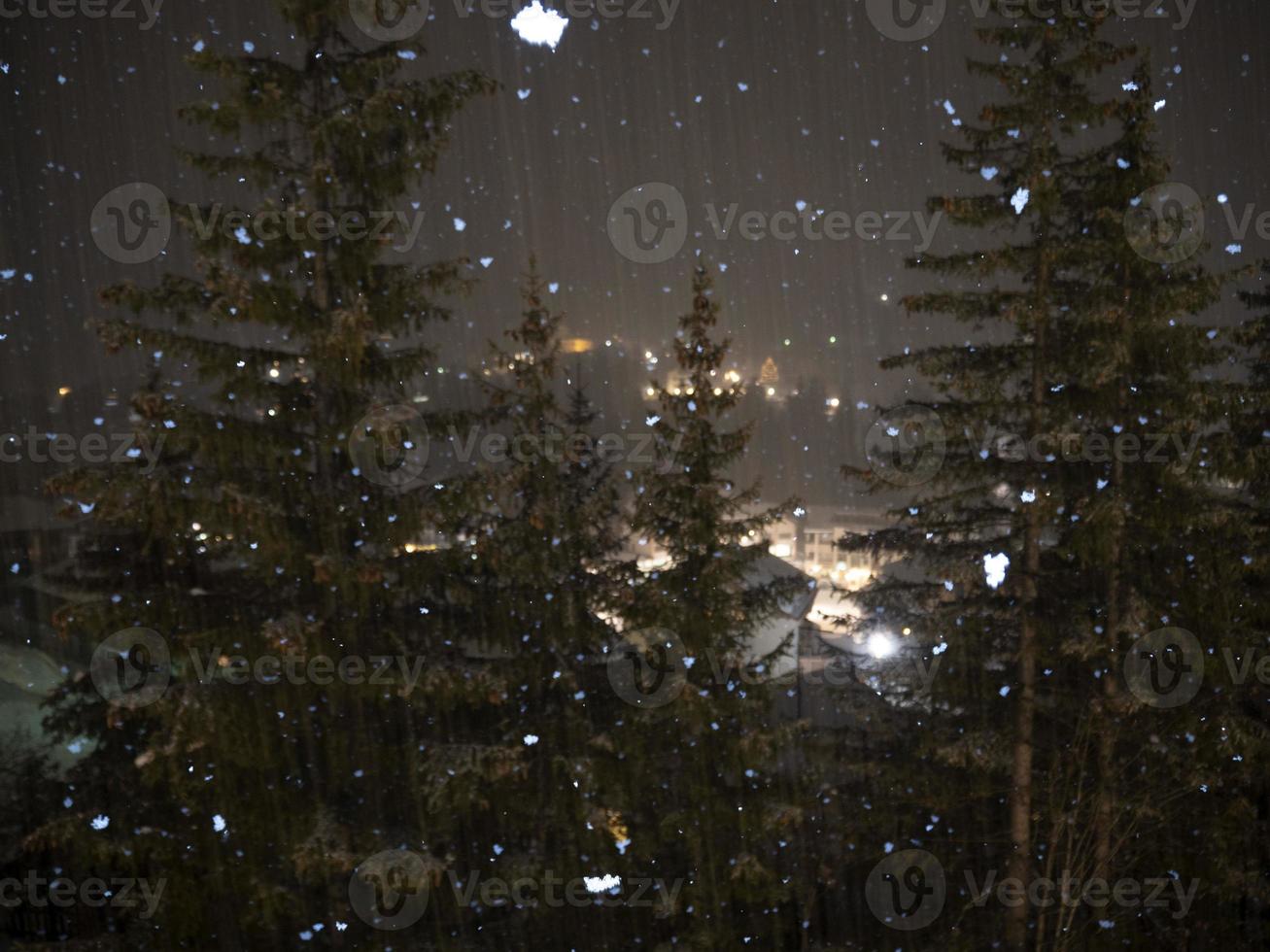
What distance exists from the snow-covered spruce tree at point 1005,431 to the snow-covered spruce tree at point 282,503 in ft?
17.6

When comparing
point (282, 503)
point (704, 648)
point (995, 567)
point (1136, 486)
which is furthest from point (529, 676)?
point (1136, 486)

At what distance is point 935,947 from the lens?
31.3 ft

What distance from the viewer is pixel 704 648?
34.2 feet

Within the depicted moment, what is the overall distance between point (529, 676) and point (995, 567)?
5.76 meters

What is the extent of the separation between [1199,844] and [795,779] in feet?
16.2

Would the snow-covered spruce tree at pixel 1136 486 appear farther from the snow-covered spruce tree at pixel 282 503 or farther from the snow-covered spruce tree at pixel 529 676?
the snow-covered spruce tree at pixel 282 503

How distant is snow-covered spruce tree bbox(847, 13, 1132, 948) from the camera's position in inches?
322

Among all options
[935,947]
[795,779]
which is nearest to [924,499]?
[795,779]

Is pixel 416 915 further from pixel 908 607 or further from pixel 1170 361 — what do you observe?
pixel 1170 361

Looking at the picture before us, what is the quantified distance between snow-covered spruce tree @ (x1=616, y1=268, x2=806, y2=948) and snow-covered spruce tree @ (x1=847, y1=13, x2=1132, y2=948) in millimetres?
1776

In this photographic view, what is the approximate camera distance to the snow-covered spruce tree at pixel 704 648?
10227 millimetres

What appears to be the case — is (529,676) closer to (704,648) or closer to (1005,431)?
(704,648)

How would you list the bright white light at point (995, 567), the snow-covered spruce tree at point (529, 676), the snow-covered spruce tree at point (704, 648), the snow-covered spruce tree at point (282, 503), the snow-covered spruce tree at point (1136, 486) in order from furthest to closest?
the snow-covered spruce tree at point (704, 648)
the bright white light at point (995, 567)
the snow-covered spruce tree at point (1136, 486)
the snow-covered spruce tree at point (529, 676)
the snow-covered spruce tree at point (282, 503)

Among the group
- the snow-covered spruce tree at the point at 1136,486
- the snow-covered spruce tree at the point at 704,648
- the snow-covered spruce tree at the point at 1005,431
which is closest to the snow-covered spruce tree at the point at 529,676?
the snow-covered spruce tree at the point at 704,648
